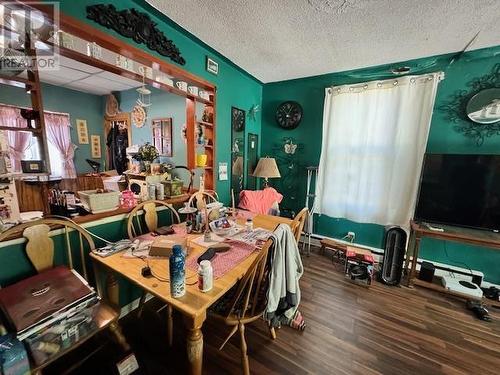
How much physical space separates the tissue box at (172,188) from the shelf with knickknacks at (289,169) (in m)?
1.70

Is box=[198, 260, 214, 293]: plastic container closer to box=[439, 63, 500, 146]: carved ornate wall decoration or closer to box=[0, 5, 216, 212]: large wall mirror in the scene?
box=[0, 5, 216, 212]: large wall mirror

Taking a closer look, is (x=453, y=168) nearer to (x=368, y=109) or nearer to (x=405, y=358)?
(x=368, y=109)

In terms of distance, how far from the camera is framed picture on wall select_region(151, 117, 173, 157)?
11.8ft

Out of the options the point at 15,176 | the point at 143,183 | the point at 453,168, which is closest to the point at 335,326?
the point at 453,168

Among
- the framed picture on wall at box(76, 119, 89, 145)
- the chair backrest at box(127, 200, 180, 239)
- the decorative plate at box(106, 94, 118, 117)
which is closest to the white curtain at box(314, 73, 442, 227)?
the chair backrest at box(127, 200, 180, 239)

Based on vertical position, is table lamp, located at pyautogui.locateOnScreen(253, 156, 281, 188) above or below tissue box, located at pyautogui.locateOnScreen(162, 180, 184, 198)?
above

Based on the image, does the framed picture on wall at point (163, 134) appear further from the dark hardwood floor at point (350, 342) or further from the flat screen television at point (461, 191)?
the flat screen television at point (461, 191)

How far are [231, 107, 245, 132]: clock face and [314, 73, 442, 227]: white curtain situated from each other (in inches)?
44.9

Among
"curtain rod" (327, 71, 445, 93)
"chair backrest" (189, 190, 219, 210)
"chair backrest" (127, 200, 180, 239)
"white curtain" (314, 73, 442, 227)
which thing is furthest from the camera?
"white curtain" (314, 73, 442, 227)

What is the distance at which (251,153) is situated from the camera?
3.33 meters

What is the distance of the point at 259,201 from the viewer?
2.82 meters

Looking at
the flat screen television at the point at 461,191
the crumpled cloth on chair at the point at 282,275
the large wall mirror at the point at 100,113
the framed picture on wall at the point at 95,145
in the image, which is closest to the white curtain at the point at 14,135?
the large wall mirror at the point at 100,113

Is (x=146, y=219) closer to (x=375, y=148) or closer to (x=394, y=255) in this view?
(x=394, y=255)

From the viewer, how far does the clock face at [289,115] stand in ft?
10.3
